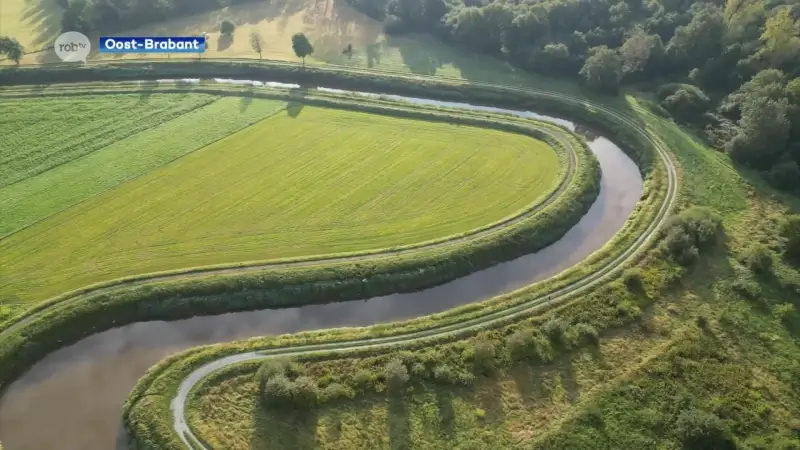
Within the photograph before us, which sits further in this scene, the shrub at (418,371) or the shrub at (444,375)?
the shrub at (418,371)

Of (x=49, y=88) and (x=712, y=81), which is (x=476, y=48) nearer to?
(x=712, y=81)

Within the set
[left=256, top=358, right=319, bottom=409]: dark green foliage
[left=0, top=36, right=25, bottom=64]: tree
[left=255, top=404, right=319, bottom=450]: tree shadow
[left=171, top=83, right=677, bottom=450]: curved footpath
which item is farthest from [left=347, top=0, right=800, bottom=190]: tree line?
[left=0, top=36, right=25, bottom=64]: tree

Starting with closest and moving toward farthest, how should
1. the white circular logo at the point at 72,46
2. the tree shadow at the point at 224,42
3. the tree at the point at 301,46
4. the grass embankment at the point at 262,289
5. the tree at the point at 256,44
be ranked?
1. the grass embankment at the point at 262,289
2. the tree at the point at 301,46
3. the white circular logo at the point at 72,46
4. the tree at the point at 256,44
5. the tree shadow at the point at 224,42

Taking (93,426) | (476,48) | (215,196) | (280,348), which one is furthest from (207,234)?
(476,48)

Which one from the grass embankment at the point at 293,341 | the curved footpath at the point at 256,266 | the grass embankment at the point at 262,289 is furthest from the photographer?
the curved footpath at the point at 256,266

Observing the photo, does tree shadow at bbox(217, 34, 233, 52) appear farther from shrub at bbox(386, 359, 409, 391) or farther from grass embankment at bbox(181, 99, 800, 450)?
shrub at bbox(386, 359, 409, 391)

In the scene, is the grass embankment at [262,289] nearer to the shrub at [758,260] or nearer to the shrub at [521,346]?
the shrub at [521,346]

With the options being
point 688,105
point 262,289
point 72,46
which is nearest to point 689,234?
point 688,105

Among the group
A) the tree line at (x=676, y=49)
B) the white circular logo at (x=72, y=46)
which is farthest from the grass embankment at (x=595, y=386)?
the white circular logo at (x=72, y=46)
